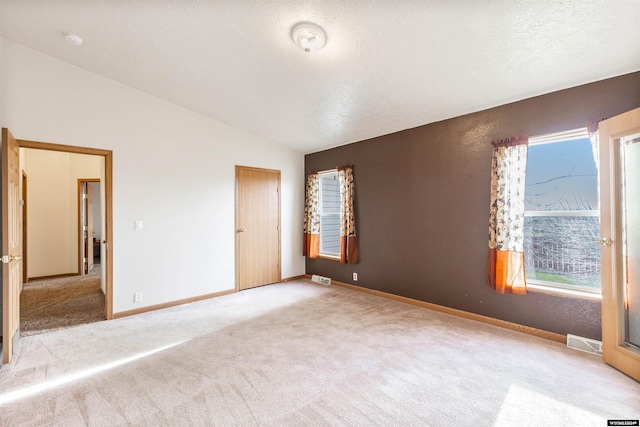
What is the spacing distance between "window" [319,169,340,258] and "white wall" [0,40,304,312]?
1.36 m

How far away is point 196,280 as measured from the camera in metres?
4.23

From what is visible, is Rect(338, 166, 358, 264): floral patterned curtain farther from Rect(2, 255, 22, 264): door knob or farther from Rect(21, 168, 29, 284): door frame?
Rect(21, 168, 29, 284): door frame

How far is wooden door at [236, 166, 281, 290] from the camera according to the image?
4750 millimetres

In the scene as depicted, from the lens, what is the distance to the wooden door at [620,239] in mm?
2254

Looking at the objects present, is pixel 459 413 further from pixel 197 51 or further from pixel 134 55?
pixel 134 55

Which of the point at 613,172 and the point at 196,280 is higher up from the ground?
the point at 613,172

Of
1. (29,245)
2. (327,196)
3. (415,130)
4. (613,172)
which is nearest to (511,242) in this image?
(613,172)

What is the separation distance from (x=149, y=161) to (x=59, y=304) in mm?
2453

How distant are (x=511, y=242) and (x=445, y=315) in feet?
3.88

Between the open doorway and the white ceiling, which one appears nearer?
the white ceiling

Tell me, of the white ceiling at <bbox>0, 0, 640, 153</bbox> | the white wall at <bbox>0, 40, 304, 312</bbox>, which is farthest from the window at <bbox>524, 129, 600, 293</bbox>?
the white wall at <bbox>0, 40, 304, 312</bbox>

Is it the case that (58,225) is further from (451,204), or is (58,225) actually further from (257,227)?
(451,204)

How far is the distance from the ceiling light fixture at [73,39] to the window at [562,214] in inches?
182

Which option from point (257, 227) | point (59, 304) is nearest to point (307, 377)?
point (257, 227)
